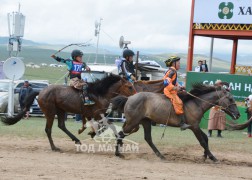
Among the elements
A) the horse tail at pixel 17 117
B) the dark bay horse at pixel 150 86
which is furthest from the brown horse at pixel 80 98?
the horse tail at pixel 17 117

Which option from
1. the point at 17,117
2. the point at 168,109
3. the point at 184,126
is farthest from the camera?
the point at 17,117

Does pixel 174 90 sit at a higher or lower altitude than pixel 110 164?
higher

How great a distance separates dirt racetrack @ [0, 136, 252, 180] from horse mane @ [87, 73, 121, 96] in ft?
4.97

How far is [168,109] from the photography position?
1306 cm

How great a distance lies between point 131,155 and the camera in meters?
13.5

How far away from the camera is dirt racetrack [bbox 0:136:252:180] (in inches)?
409

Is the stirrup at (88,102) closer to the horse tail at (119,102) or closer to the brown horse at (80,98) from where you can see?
the brown horse at (80,98)

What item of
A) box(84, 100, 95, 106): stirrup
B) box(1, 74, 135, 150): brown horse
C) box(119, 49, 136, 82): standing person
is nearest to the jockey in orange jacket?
box(1, 74, 135, 150): brown horse

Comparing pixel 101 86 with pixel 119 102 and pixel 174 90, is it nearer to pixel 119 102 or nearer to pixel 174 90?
pixel 119 102

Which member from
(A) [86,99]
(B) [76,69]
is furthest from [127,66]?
(A) [86,99]

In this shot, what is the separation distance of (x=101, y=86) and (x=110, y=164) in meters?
2.87

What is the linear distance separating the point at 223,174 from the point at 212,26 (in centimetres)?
1484

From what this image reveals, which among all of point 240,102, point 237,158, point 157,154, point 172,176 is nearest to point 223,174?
point 172,176

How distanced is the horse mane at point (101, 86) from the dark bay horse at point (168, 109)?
880 mm
